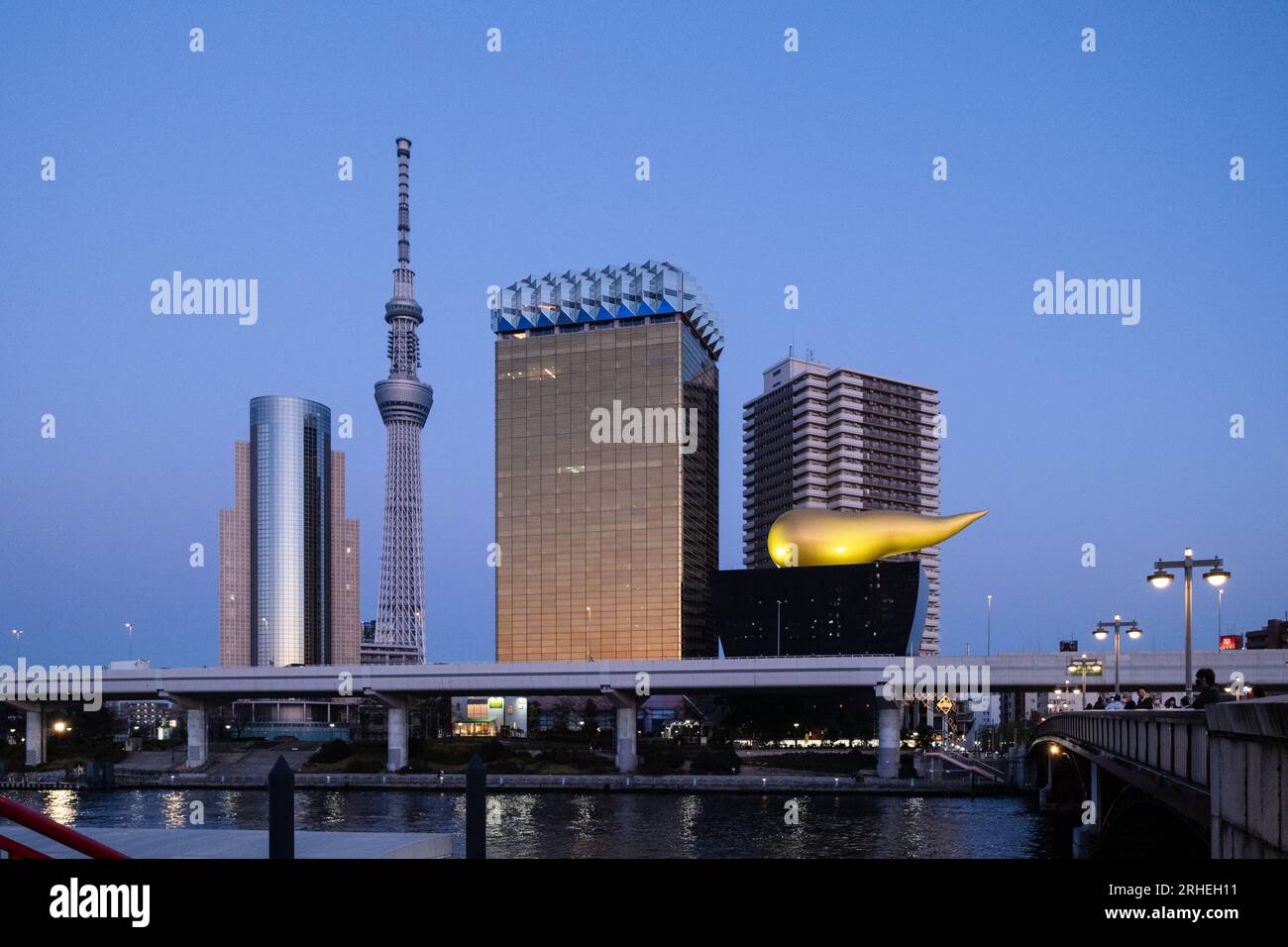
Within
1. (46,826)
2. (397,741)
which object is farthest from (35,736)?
(46,826)

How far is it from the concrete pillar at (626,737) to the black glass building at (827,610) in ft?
125

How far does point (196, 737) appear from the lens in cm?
11194

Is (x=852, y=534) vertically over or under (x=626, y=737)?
over

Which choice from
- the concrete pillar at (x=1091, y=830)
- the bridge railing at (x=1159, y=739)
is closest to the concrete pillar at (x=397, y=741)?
the concrete pillar at (x=1091, y=830)

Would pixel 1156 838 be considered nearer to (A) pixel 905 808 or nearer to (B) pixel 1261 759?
(A) pixel 905 808

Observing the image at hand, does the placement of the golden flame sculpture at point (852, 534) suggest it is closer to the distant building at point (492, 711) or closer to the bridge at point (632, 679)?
the bridge at point (632, 679)

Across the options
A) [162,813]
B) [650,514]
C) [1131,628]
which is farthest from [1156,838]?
[650,514]

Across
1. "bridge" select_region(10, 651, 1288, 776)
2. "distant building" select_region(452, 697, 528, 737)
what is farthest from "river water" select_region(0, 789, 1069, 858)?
"distant building" select_region(452, 697, 528, 737)

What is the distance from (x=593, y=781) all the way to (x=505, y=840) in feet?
112

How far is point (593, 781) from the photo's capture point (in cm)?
9219

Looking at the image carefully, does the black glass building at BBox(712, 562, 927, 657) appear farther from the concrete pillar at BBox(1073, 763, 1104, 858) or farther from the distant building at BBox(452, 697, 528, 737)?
the concrete pillar at BBox(1073, 763, 1104, 858)

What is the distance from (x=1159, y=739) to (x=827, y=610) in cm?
11646

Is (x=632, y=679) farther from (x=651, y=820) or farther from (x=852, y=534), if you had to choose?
(x=852, y=534)
